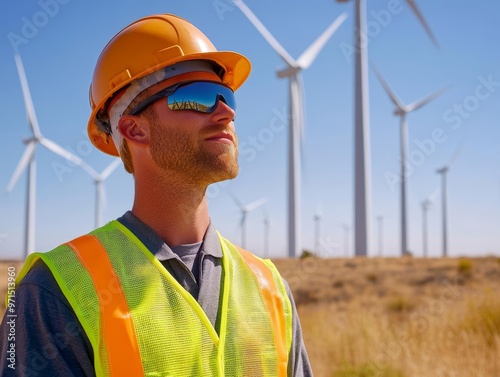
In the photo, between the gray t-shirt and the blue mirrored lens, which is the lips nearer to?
the blue mirrored lens

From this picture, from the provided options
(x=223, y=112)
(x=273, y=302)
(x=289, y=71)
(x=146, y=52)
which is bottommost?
(x=273, y=302)

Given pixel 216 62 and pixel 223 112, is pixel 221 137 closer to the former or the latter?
pixel 223 112

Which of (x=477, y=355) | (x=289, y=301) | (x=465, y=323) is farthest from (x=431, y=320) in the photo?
(x=289, y=301)

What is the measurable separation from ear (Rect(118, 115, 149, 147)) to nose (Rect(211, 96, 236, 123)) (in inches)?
11.9

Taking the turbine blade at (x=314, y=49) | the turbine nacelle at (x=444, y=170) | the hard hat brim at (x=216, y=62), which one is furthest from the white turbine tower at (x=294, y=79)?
the hard hat brim at (x=216, y=62)

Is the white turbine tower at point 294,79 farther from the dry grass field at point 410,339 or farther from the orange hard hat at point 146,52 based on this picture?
the orange hard hat at point 146,52

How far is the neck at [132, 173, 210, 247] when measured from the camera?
2449 millimetres

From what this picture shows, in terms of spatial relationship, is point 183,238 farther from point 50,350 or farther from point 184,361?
point 50,350

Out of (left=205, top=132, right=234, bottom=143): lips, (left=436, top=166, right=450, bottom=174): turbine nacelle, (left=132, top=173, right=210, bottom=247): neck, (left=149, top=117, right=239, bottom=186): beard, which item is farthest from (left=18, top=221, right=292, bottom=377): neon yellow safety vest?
(left=436, top=166, right=450, bottom=174): turbine nacelle

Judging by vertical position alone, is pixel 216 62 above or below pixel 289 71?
below

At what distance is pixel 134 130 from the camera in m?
2.53

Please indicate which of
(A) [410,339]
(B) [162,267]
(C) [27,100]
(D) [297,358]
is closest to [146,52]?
(B) [162,267]

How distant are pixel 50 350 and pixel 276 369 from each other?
0.88 metres

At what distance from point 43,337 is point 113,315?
0.78 feet
